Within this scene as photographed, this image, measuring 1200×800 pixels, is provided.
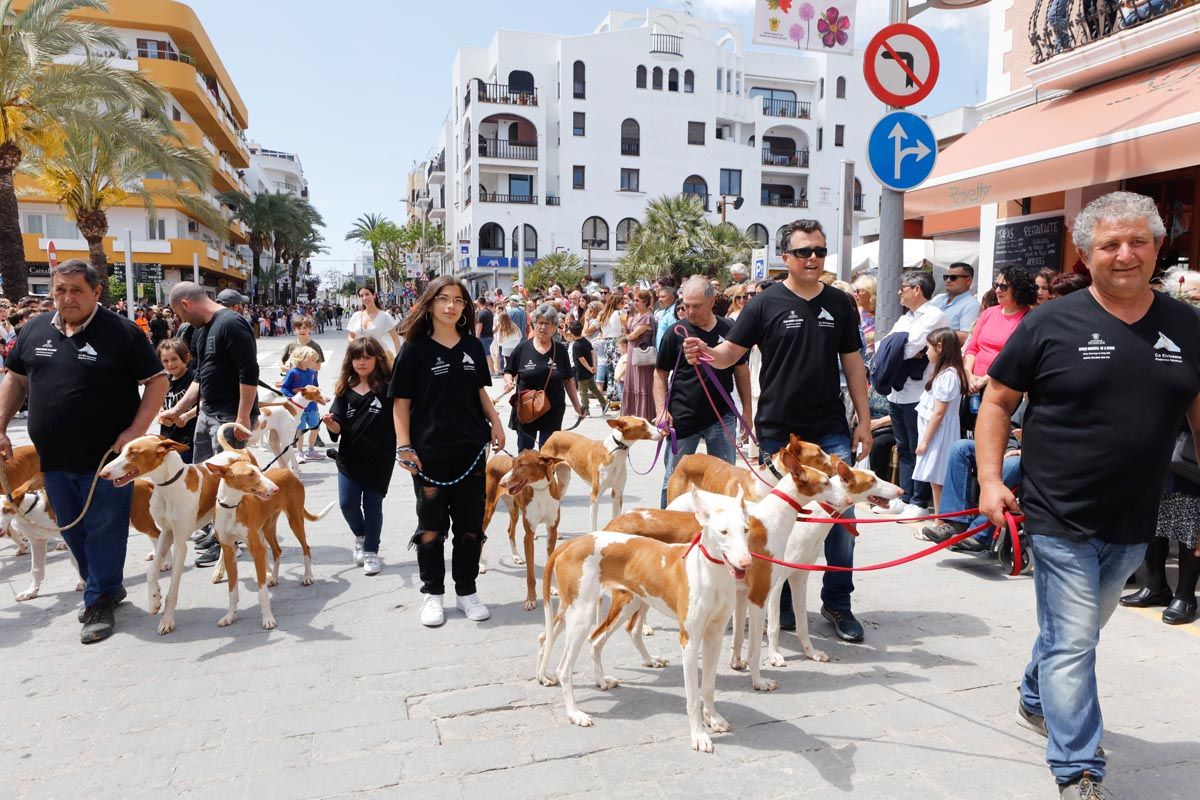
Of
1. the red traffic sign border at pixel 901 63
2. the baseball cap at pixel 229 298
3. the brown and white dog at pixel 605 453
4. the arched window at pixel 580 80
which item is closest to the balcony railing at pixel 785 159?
the arched window at pixel 580 80

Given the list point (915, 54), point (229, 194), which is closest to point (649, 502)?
point (915, 54)

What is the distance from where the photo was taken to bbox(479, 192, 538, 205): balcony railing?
53.0m

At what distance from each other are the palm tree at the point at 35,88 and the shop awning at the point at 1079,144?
1760cm

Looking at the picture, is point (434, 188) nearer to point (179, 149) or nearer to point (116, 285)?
point (116, 285)

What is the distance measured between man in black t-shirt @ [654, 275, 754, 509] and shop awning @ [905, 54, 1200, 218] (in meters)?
4.33

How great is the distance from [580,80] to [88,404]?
52.3 meters

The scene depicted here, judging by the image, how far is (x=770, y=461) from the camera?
4449 millimetres

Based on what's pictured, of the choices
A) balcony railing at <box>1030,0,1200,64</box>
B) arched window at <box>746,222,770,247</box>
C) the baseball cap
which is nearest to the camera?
the baseball cap

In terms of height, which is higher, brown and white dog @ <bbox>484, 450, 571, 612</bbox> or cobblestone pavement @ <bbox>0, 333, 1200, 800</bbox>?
brown and white dog @ <bbox>484, 450, 571, 612</bbox>

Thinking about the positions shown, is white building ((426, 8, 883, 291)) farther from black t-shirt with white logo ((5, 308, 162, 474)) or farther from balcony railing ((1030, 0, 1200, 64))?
black t-shirt with white logo ((5, 308, 162, 474))

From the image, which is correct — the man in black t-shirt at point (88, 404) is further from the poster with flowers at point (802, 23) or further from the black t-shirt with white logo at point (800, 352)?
the poster with flowers at point (802, 23)

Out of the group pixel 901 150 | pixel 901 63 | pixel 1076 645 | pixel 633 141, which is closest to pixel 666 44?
pixel 633 141

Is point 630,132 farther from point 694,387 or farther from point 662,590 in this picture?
point 662,590

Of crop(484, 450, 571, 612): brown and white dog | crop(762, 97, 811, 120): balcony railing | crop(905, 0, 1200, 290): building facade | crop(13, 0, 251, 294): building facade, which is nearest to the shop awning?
crop(905, 0, 1200, 290): building facade
